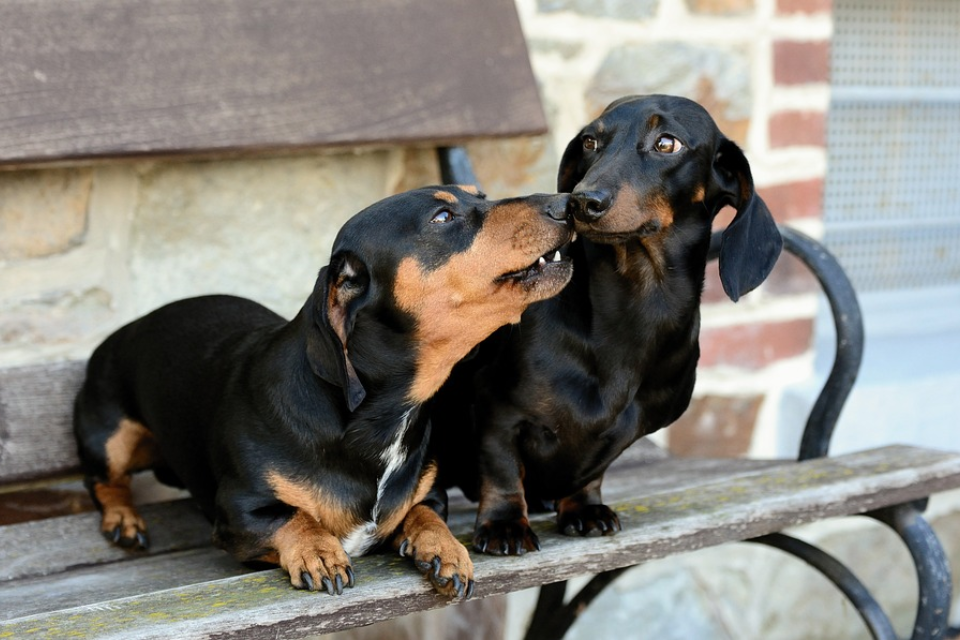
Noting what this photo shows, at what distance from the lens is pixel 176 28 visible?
266 cm

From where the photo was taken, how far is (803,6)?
355cm

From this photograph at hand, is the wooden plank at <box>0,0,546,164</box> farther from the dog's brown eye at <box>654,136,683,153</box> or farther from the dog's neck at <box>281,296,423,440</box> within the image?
the dog's brown eye at <box>654,136,683,153</box>

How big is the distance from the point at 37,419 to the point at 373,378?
0.96 meters

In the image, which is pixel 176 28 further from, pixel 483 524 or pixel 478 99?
pixel 483 524

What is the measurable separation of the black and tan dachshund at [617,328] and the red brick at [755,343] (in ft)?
4.25

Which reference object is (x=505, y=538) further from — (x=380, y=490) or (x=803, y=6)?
(x=803, y=6)

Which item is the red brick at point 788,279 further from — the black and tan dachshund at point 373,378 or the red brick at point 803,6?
the black and tan dachshund at point 373,378

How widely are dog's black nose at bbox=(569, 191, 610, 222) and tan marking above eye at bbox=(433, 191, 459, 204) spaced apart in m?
0.24

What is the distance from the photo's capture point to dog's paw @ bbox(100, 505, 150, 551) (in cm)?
242

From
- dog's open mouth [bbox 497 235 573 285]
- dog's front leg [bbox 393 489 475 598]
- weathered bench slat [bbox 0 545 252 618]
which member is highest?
dog's open mouth [bbox 497 235 573 285]

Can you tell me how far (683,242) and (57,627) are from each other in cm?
128

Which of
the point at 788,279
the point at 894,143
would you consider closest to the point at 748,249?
the point at 788,279

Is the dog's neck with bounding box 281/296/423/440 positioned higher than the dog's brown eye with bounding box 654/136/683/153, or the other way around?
the dog's brown eye with bounding box 654/136/683/153

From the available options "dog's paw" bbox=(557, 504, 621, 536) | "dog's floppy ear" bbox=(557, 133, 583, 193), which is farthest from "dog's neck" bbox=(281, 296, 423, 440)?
"dog's floppy ear" bbox=(557, 133, 583, 193)
